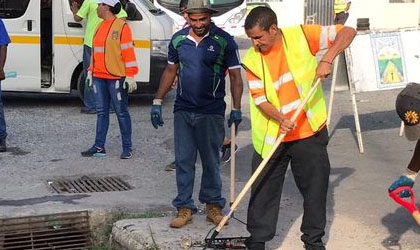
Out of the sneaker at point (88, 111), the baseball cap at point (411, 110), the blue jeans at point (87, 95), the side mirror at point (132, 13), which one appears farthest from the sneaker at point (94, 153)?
the baseball cap at point (411, 110)

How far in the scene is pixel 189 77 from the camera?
6.45 m

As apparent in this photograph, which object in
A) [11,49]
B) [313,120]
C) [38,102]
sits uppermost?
[313,120]

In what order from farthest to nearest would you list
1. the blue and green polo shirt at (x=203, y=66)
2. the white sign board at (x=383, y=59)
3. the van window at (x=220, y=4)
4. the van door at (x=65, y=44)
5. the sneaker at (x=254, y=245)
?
the van window at (x=220, y=4)
the van door at (x=65, y=44)
the white sign board at (x=383, y=59)
the blue and green polo shirt at (x=203, y=66)
the sneaker at (x=254, y=245)

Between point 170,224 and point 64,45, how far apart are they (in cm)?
624

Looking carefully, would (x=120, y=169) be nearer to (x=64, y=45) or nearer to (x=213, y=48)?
(x=213, y=48)

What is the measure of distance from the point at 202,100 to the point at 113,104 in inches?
116

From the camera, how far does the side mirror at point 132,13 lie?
1217 centimetres

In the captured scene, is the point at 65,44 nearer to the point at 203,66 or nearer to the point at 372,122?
the point at 372,122

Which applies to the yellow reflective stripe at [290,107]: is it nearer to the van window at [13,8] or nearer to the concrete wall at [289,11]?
the van window at [13,8]

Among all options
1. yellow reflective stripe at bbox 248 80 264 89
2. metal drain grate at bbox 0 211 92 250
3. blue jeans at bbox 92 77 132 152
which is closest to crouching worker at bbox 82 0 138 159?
blue jeans at bbox 92 77 132 152

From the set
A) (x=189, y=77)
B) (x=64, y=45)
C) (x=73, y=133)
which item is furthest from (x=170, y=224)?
(x=64, y=45)

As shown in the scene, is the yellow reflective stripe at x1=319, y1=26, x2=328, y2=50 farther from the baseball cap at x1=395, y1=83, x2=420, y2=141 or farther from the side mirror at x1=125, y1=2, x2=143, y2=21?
the side mirror at x1=125, y1=2, x2=143, y2=21

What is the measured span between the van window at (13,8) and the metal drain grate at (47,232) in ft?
18.9

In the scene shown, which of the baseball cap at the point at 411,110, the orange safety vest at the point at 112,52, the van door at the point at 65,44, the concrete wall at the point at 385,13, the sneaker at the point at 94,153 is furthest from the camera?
the concrete wall at the point at 385,13
